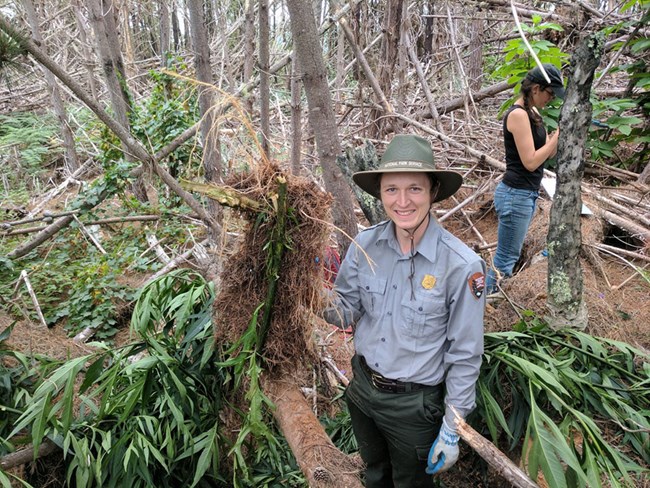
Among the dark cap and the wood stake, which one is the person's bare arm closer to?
the dark cap

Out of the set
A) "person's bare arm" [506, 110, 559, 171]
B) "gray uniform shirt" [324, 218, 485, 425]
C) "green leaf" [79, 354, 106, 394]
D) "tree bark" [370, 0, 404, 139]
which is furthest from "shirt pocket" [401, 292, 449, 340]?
"tree bark" [370, 0, 404, 139]

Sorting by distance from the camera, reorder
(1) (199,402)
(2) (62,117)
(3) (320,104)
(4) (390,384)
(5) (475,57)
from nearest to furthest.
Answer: (4) (390,384) → (1) (199,402) → (3) (320,104) → (2) (62,117) → (5) (475,57)

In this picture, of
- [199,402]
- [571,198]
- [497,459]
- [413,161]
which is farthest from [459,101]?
[497,459]

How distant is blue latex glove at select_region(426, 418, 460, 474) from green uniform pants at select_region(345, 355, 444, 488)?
0.07 meters

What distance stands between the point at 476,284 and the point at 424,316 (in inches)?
9.6

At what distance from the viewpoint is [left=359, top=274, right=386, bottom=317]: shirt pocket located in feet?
6.46

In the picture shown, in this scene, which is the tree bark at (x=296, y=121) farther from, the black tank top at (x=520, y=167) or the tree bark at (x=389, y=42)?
the black tank top at (x=520, y=167)

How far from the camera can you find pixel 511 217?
3.55 meters

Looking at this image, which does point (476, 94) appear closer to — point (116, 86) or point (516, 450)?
point (116, 86)

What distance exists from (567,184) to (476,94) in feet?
16.0

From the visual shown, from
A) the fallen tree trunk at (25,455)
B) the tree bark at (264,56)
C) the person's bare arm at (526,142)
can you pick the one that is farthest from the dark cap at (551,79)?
the fallen tree trunk at (25,455)

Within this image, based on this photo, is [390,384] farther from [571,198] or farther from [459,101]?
[459,101]

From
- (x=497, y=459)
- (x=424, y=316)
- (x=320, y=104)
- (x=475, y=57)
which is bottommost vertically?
(x=497, y=459)

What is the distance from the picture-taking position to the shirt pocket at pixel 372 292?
6.46 feet
